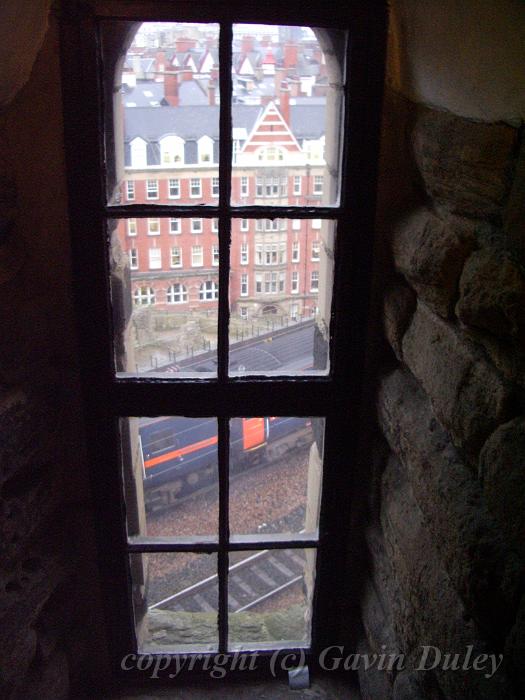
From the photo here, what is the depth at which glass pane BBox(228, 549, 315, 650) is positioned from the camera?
1840 millimetres

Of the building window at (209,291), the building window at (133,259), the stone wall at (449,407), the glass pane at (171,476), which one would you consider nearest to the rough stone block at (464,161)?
the stone wall at (449,407)

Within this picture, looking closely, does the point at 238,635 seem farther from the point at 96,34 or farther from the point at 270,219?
the point at 96,34

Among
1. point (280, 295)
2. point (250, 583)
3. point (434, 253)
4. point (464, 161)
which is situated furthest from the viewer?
point (250, 583)

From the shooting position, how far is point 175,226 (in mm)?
1441

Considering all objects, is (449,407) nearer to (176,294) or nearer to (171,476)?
(176,294)

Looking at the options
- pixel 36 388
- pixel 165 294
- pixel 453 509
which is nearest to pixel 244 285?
pixel 165 294

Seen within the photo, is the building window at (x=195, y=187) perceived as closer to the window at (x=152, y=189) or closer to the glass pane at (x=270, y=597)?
the window at (x=152, y=189)

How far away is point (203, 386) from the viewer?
5.07ft

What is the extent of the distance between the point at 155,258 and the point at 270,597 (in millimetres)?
1014

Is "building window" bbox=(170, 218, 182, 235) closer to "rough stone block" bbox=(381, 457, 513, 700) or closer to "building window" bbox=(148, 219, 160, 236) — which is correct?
"building window" bbox=(148, 219, 160, 236)

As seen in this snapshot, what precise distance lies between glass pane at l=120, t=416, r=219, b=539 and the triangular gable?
63 centimetres

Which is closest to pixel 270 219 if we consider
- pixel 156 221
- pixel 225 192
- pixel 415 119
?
pixel 225 192

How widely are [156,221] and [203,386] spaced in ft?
1.25

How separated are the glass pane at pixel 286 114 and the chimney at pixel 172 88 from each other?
113 millimetres
